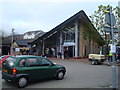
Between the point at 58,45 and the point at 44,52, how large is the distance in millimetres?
3280

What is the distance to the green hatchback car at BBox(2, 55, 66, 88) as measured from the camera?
6566 mm

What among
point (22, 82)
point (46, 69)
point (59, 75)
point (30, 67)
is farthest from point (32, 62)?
point (59, 75)

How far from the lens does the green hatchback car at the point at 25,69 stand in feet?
21.5

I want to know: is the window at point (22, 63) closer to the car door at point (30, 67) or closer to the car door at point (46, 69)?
the car door at point (30, 67)

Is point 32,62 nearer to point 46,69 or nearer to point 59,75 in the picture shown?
point 46,69

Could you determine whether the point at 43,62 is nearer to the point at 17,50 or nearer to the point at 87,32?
the point at 87,32

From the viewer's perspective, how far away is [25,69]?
267 inches

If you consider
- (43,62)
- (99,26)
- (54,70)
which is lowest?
(54,70)

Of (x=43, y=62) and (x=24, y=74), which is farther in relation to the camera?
(x=43, y=62)

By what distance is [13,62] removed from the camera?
267 inches

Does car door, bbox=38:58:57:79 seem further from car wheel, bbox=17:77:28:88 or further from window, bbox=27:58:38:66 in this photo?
car wheel, bbox=17:77:28:88

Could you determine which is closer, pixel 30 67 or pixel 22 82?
pixel 22 82

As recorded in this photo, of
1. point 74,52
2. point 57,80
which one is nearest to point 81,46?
point 74,52

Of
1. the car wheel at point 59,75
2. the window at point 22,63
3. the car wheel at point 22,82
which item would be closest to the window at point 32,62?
the window at point 22,63
